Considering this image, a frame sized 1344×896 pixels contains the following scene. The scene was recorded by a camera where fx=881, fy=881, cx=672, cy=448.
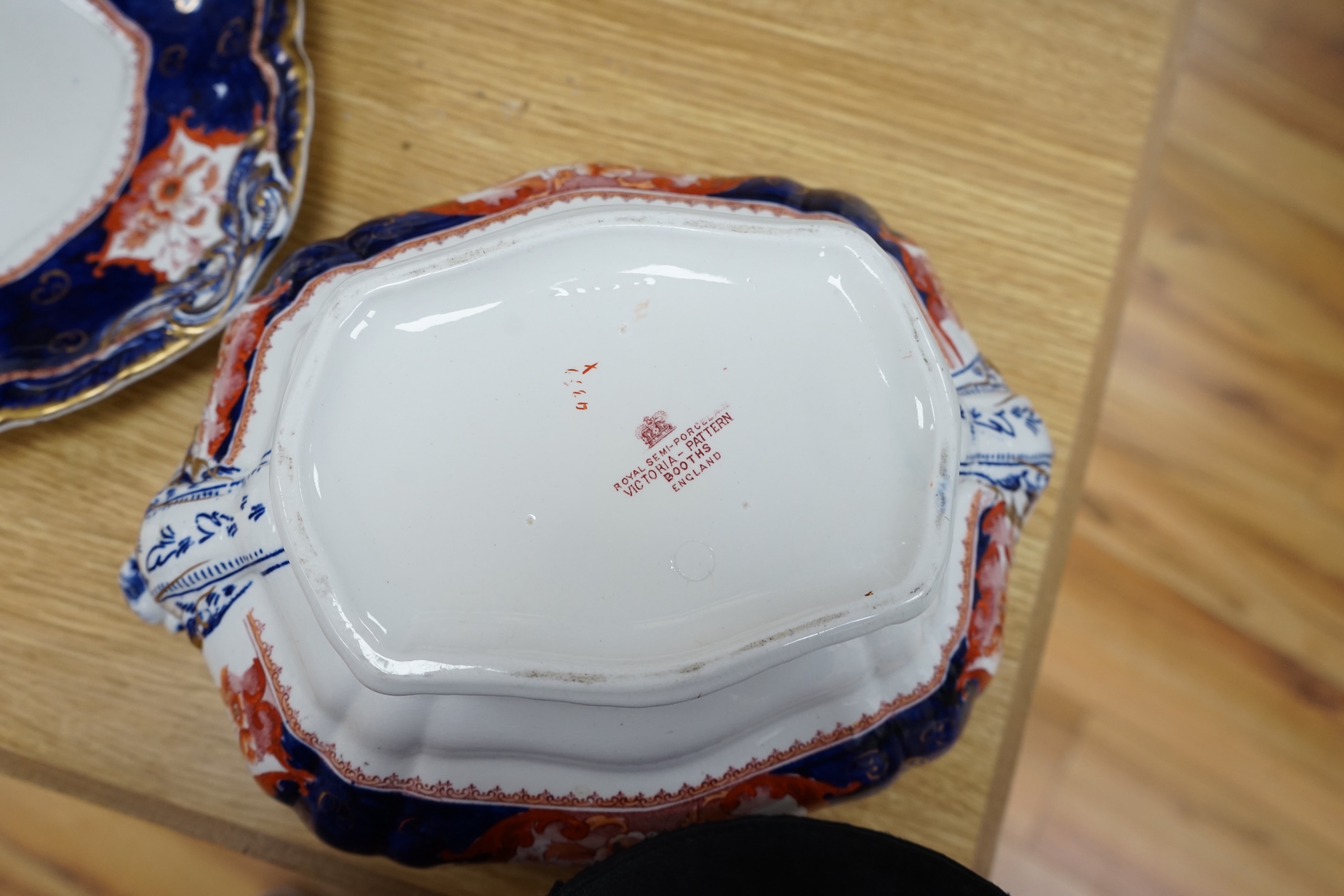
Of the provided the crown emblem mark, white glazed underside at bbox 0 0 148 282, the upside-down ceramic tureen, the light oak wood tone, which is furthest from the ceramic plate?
the light oak wood tone

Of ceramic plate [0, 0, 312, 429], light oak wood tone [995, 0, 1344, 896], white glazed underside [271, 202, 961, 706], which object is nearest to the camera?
white glazed underside [271, 202, 961, 706]

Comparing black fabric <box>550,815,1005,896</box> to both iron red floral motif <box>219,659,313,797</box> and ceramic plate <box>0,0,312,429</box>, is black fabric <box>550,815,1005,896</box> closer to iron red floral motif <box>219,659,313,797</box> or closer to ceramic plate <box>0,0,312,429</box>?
iron red floral motif <box>219,659,313,797</box>

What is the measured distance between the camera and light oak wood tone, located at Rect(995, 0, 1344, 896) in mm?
708

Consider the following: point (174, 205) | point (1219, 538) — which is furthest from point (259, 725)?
point (1219, 538)

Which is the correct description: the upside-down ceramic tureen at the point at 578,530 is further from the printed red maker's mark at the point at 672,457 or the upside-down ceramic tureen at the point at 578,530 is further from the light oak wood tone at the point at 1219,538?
the light oak wood tone at the point at 1219,538

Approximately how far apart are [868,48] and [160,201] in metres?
0.36

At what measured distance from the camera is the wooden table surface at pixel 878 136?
1.44 feet

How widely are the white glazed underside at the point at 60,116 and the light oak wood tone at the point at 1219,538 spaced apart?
0.71 metres

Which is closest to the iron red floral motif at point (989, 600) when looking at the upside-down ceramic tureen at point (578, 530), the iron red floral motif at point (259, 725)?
the upside-down ceramic tureen at point (578, 530)

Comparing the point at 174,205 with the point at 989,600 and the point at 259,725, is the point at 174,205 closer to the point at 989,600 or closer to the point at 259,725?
the point at 259,725

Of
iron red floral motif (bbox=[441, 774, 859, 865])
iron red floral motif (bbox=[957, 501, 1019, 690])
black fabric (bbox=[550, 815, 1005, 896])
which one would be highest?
iron red floral motif (bbox=[957, 501, 1019, 690])

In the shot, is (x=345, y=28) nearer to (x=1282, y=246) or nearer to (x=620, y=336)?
(x=620, y=336)

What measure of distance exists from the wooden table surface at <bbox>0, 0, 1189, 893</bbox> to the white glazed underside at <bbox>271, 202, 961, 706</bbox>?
0.20 meters

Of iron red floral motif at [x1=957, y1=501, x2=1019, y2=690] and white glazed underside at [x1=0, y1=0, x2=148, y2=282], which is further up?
white glazed underside at [x1=0, y1=0, x2=148, y2=282]
